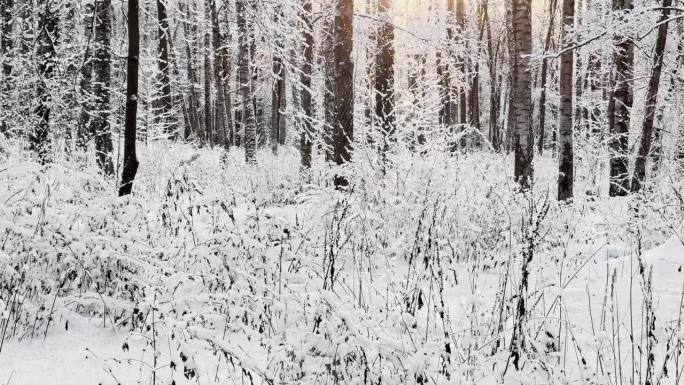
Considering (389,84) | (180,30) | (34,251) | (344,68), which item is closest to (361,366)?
(34,251)

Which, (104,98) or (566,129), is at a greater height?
(104,98)

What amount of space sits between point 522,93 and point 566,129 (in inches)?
51.4

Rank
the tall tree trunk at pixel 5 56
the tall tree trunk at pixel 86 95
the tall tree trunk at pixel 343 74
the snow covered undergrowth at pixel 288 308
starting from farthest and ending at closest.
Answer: the tall tree trunk at pixel 5 56
the tall tree trunk at pixel 343 74
the tall tree trunk at pixel 86 95
the snow covered undergrowth at pixel 288 308

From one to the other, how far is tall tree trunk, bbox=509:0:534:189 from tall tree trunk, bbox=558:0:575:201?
680 millimetres

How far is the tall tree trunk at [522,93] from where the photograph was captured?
8875 mm

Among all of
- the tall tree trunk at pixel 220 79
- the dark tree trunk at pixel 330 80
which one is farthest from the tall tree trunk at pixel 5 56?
the dark tree trunk at pixel 330 80

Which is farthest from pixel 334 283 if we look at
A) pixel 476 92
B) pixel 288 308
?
pixel 476 92

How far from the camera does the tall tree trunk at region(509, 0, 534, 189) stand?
8.88 meters

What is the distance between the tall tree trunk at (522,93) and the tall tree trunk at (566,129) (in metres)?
0.68

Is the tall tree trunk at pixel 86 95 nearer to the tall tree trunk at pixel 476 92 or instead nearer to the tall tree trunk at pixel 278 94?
the tall tree trunk at pixel 278 94

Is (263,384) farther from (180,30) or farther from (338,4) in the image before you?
(180,30)

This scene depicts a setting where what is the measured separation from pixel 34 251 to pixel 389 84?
672 centimetres

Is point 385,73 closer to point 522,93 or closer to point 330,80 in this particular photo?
point 330,80

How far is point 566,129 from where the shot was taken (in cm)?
973
